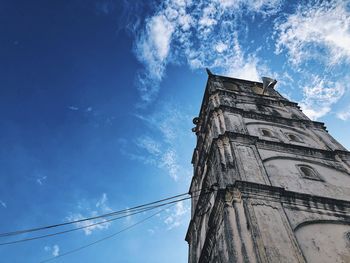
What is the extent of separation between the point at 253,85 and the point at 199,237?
48.2 ft

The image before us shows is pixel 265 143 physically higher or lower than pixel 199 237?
higher

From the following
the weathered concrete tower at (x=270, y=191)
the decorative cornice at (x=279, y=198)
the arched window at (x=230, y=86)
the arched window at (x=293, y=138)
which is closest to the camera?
the weathered concrete tower at (x=270, y=191)

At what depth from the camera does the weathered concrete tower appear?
9.20m

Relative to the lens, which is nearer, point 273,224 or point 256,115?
point 273,224

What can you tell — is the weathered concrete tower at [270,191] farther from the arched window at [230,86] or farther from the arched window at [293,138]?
the arched window at [230,86]

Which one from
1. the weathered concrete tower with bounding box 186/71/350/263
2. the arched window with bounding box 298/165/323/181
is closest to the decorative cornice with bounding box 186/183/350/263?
the weathered concrete tower with bounding box 186/71/350/263

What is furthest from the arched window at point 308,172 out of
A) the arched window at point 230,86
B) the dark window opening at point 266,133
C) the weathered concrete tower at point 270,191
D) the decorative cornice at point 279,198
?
the arched window at point 230,86

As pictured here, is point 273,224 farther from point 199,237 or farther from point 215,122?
point 215,122

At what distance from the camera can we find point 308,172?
535 inches

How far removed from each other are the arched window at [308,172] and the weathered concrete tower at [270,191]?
0.12ft

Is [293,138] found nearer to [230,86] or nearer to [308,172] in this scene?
[308,172]

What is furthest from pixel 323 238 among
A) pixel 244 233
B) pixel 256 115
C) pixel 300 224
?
pixel 256 115

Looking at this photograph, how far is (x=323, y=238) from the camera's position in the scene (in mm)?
9859

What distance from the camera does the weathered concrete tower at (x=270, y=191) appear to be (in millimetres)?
9203
